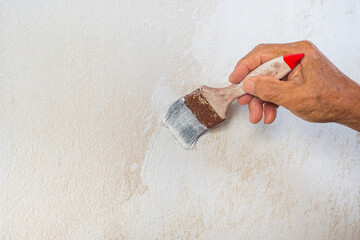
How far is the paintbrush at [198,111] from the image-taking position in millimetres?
1000

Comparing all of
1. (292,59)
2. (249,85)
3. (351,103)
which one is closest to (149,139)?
(249,85)

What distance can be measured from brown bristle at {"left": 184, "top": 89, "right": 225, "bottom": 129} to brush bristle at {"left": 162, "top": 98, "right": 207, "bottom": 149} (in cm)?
2

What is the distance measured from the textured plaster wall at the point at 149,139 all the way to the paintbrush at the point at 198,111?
49 millimetres

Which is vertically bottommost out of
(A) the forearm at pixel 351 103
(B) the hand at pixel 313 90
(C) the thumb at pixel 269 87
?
(A) the forearm at pixel 351 103

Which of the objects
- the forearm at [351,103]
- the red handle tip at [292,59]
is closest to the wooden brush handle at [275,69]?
the red handle tip at [292,59]

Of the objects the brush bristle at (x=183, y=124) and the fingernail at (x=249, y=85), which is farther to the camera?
the brush bristle at (x=183, y=124)

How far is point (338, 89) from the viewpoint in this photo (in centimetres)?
88

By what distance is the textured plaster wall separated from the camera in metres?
0.99

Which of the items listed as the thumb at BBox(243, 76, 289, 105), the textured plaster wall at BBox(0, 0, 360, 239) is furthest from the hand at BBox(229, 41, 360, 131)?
the textured plaster wall at BBox(0, 0, 360, 239)

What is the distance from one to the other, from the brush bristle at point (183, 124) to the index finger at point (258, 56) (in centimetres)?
19

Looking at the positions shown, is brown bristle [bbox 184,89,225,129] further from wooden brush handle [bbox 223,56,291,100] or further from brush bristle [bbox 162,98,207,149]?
wooden brush handle [bbox 223,56,291,100]

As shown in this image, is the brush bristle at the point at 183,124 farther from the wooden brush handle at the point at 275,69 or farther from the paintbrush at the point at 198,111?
the wooden brush handle at the point at 275,69

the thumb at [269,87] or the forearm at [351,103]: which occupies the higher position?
the thumb at [269,87]

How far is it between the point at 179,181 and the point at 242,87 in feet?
1.25
